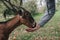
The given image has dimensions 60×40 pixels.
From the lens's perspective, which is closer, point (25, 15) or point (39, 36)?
point (25, 15)

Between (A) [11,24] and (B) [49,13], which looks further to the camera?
(B) [49,13]

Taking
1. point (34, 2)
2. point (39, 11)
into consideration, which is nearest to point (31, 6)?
point (34, 2)

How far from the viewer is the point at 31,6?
23.4 meters

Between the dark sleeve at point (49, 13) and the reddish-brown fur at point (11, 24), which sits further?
the dark sleeve at point (49, 13)

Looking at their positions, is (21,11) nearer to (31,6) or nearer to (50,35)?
(50,35)

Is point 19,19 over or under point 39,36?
over

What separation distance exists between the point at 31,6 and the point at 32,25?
15.9 m

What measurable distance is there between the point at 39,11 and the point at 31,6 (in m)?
3.63

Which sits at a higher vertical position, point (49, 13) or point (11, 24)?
point (49, 13)

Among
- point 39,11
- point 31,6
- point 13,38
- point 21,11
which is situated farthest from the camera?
point 39,11

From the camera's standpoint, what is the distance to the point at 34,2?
2416cm

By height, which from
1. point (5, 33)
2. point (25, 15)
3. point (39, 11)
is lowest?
point (39, 11)

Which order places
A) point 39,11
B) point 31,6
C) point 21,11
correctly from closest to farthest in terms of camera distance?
point 21,11 → point 31,6 → point 39,11

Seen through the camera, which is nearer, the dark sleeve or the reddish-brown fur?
the reddish-brown fur
